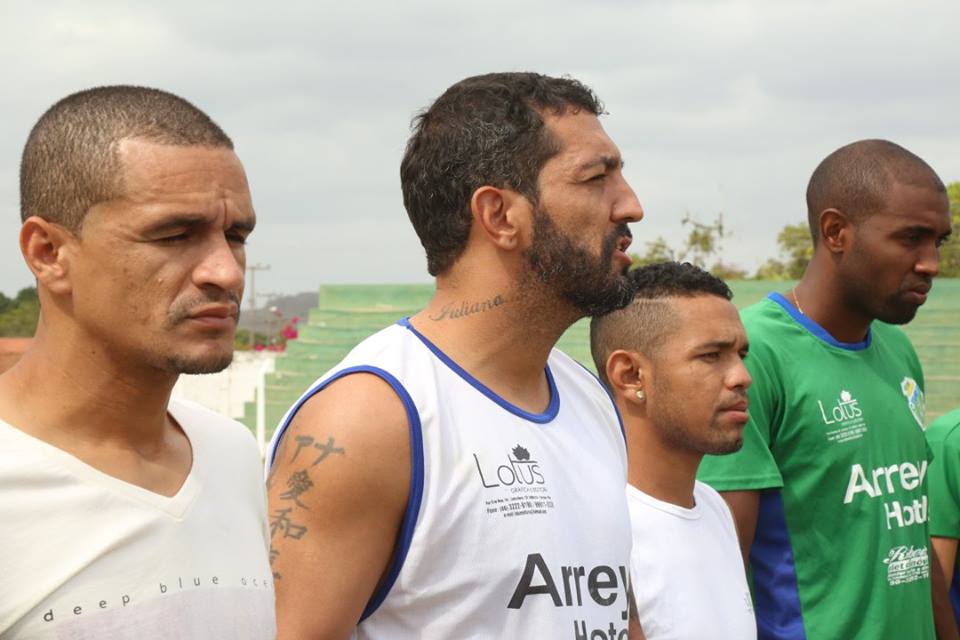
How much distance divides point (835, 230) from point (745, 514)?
1148 mm

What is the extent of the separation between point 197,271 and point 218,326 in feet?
0.33

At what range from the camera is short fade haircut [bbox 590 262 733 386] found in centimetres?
452

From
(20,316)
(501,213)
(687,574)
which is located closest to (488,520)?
(501,213)

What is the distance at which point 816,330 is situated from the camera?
→ 4777mm

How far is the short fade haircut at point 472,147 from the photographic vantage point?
130 inches

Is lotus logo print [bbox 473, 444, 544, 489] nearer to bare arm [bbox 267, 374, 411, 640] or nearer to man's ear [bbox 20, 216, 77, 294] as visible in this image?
bare arm [bbox 267, 374, 411, 640]

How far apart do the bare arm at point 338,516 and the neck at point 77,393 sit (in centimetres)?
52

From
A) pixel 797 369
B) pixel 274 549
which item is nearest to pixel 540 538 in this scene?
pixel 274 549

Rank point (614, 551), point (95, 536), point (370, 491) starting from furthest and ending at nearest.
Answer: point (614, 551) → point (370, 491) → point (95, 536)

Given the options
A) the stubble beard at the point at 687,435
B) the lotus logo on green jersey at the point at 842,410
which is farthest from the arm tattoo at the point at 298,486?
the lotus logo on green jersey at the point at 842,410

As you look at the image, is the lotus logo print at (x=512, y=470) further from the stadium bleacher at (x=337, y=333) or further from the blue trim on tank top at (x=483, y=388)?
the stadium bleacher at (x=337, y=333)

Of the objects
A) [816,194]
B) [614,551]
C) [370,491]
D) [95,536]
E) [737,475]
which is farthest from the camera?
[816,194]

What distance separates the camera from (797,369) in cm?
465

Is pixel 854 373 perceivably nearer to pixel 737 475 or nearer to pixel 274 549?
pixel 737 475
